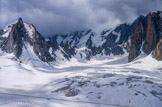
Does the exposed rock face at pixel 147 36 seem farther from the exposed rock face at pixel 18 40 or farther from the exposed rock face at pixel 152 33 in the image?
the exposed rock face at pixel 18 40

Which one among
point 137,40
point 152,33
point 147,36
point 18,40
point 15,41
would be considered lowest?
point 15,41

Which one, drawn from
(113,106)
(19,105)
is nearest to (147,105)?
(113,106)

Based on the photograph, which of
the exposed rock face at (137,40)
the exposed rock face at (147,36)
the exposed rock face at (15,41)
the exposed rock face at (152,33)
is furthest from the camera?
the exposed rock face at (137,40)

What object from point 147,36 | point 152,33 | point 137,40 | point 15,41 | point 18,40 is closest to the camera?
point 15,41

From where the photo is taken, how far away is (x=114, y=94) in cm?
3988

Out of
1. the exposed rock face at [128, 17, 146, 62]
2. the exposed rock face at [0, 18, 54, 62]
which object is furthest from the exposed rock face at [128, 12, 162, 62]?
the exposed rock face at [0, 18, 54, 62]

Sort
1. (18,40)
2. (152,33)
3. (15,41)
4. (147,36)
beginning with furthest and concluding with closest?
(147,36), (152,33), (18,40), (15,41)

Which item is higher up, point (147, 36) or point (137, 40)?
point (147, 36)

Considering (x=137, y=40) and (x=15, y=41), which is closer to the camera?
(x=15, y=41)

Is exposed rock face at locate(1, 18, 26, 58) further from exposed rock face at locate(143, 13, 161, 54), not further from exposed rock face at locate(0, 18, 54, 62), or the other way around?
exposed rock face at locate(143, 13, 161, 54)

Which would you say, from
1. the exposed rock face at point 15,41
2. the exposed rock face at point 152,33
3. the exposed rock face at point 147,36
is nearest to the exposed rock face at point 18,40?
the exposed rock face at point 15,41

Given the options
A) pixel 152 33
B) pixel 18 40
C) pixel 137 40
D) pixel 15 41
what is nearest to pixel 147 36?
pixel 152 33

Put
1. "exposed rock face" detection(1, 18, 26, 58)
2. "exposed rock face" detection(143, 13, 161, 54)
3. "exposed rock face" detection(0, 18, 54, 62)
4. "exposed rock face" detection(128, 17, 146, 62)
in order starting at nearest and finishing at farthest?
1. "exposed rock face" detection(1, 18, 26, 58)
2. "exposed rock face" detection(0, 18, 54, 62)
3. "exposed rock face" detection(143, 13, 161, 54)
4. "exposed rock face" detection(128, 17, 146, 62)

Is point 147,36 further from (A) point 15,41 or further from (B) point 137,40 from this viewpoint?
(A) point 15,41
